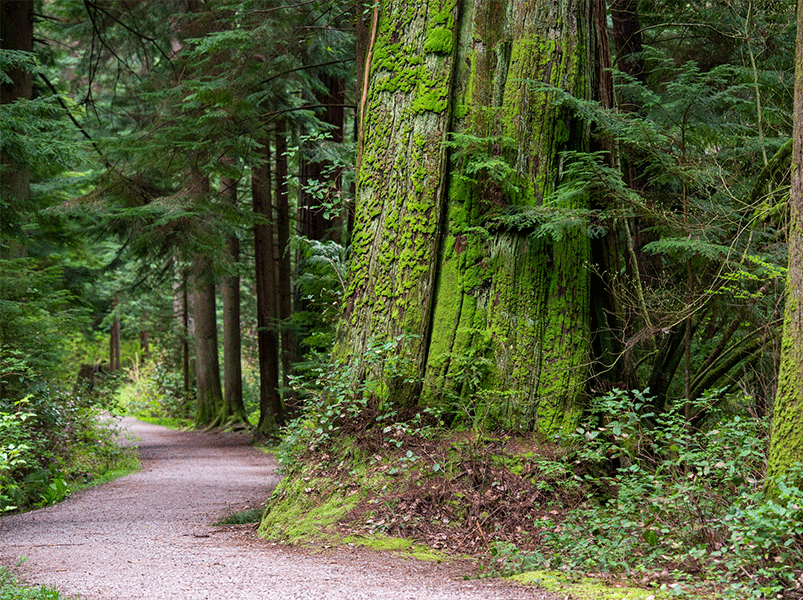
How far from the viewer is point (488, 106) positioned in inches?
229

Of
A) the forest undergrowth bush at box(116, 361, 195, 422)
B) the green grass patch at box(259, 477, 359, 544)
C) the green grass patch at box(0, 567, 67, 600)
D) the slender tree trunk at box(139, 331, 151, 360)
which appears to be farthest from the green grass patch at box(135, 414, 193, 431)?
the green grass patch at box(0, 567, 67, 600)

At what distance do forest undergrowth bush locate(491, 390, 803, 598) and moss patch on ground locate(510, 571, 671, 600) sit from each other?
11 centimetres

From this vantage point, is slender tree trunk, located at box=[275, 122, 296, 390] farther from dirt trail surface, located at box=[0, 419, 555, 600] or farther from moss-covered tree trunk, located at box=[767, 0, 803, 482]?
moss-covered tree trunk, located at box=[767, 0, 803, 482]

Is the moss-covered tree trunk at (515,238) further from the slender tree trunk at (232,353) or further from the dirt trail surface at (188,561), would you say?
the slender tree trunk at (232,353)

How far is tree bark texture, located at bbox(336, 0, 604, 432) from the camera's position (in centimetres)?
562

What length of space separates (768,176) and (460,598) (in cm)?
392

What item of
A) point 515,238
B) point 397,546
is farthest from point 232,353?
point 397,546

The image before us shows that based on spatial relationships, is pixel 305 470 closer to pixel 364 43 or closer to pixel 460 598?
pixel 460 598

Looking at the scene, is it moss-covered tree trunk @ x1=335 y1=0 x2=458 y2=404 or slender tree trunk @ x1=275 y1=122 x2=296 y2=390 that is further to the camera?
slender tree trunk @ x1=275 y1=122 x2=296 y2=390

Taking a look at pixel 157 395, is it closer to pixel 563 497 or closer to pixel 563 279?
pixel 563 279

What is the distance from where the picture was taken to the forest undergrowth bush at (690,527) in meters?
3.46

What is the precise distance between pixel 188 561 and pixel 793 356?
408 cm

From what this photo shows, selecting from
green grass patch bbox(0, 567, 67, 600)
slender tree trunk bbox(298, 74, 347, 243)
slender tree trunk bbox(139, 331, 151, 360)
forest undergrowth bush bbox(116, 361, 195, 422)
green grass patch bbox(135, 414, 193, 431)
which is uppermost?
slender tree trunk bbox(298, 74, 347, 243)

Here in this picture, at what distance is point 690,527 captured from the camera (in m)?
4.15
